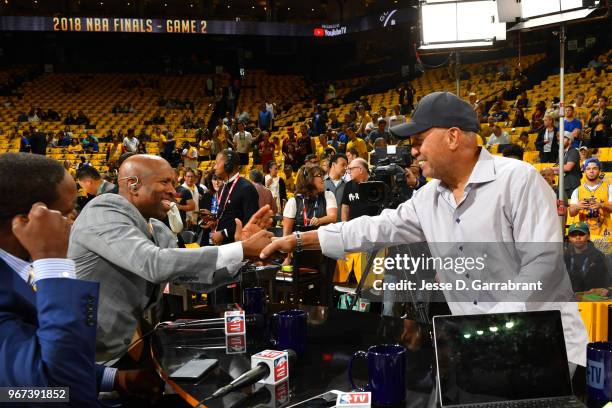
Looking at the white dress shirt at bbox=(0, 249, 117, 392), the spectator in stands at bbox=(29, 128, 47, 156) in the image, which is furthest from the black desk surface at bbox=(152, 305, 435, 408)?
the spectator in stands at bbox=(29, 128, 47, 156)

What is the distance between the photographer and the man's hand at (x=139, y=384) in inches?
68.2

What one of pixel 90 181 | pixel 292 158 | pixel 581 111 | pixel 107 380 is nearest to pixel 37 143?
pixel 292 158

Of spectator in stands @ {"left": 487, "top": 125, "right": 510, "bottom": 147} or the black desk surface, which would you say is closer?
the black desk surface

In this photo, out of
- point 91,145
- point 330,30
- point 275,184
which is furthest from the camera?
point 330,30

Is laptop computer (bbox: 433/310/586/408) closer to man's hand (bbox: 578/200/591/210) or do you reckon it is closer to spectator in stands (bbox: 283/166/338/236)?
spectator in stands (bbox: 283/166/338/236)

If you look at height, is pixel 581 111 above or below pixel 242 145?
above

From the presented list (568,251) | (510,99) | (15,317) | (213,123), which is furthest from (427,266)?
(213,123)

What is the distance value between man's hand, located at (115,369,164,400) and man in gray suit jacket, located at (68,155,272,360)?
0.68 feet

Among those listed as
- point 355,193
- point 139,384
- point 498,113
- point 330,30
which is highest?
point 330,30

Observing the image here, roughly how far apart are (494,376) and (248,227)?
141 centimetres

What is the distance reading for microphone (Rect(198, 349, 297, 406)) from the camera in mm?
1421

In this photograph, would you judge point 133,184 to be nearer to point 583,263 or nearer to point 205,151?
point 583,263

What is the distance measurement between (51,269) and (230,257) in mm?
963

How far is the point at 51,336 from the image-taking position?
1.11 m
